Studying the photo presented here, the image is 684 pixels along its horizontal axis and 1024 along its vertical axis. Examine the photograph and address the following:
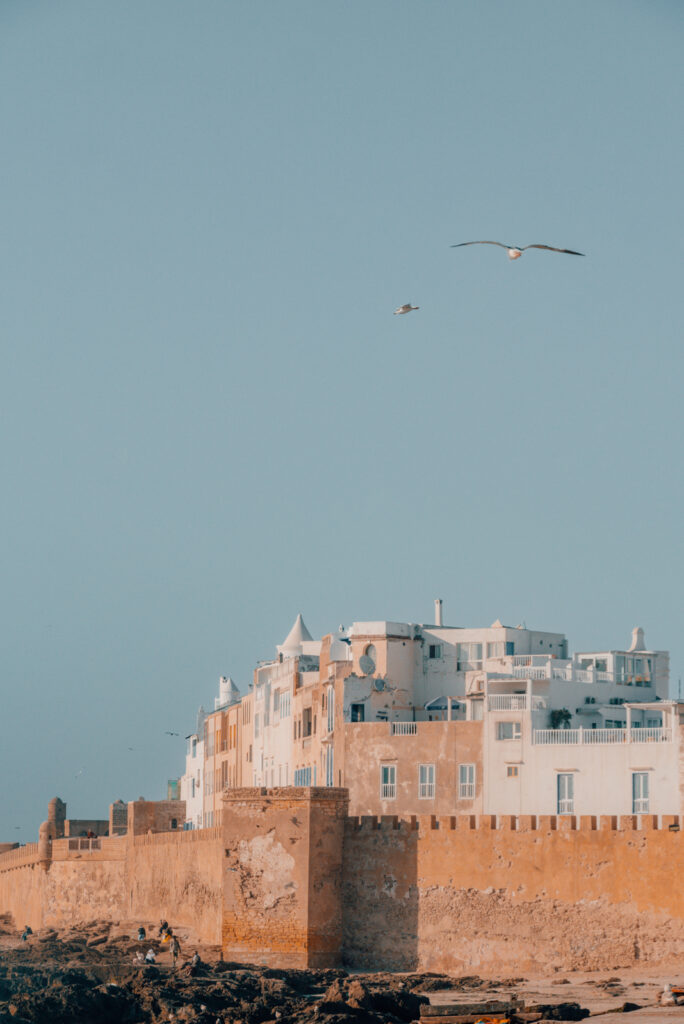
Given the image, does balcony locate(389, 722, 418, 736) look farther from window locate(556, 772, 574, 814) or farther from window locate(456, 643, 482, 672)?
window locate(456, 643, 482, 672)

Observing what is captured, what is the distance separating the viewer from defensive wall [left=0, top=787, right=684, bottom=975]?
39.7 m

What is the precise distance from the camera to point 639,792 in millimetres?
49531

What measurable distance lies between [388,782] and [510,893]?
39.7 feet

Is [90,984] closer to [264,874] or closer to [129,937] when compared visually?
[264,874]

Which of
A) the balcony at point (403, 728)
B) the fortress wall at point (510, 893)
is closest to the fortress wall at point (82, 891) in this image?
the balcony at point (403, 728)

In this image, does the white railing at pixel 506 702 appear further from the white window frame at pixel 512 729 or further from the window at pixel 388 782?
the window at pixel 388 782

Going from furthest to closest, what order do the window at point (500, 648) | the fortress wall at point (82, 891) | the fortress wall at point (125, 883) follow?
the window at point (500, 648) → the fortress wall at point (82, 891) → the fortress wall at point (125, 883)

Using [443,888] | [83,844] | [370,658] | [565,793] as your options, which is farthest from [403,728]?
[83,844]

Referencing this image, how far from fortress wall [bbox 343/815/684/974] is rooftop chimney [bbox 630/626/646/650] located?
18.6 meters

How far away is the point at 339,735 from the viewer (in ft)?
177

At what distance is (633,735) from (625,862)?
1058 cm

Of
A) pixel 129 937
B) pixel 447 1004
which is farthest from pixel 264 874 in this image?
pixel 129 937

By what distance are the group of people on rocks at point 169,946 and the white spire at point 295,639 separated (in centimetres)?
2034

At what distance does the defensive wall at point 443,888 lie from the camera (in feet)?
130
